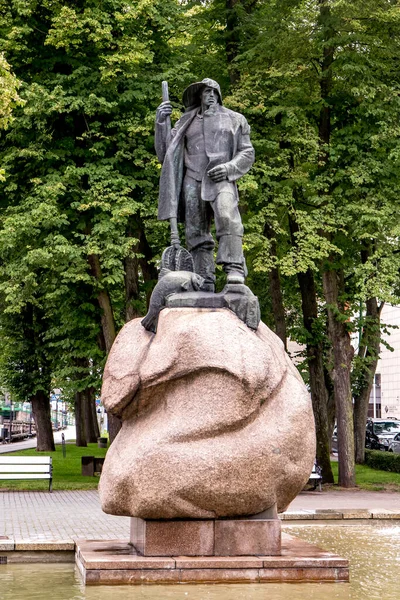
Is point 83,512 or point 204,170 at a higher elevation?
point 204,170

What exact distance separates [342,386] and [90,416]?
20539mm

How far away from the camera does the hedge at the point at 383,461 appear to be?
31688mm

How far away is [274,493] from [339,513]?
20.7 feet

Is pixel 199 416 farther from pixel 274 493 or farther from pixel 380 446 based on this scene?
pixel 380 446

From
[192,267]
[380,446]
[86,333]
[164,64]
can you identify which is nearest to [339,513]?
[192,267]

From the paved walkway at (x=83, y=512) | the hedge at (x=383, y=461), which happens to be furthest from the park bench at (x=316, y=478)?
the hedge at (x=383, y=461)

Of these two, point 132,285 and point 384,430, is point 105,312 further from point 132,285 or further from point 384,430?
point 384,430

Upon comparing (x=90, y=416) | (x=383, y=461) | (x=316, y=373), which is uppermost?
(x=316, y=373)

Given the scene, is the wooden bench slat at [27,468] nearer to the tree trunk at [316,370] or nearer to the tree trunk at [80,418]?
the tree trunk at [316,370]

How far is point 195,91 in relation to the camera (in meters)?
12.7

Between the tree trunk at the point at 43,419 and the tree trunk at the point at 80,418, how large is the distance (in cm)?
120

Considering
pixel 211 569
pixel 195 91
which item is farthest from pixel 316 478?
pixel 211 569

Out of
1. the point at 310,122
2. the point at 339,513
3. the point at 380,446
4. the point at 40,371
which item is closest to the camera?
the point at 339,513

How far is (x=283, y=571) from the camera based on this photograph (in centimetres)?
1026
